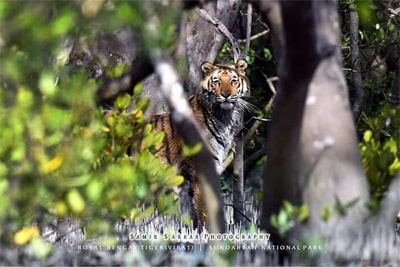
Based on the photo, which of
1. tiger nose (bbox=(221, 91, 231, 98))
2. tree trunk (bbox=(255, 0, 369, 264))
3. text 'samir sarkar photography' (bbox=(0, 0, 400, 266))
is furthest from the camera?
tiger nose (bbox=(221, 91, 231, 98))

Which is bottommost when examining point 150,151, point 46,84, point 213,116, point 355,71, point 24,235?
point 24,235

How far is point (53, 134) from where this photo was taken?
3725mm

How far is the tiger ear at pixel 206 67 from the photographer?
26.8 ft

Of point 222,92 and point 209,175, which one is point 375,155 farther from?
point 222,92

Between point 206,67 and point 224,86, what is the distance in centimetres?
35

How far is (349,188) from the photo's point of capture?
416 centimetres

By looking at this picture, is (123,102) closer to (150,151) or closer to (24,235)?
(150,151)

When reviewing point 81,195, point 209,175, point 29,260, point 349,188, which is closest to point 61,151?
point 81,195

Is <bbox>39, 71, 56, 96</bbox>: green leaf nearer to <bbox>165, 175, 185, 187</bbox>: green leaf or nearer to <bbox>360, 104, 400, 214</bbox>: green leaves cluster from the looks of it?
<bbox>165, 175, 185, 187</bbox>: green leaf

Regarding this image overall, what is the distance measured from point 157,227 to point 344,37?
3.56 meters

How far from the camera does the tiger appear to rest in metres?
8.17

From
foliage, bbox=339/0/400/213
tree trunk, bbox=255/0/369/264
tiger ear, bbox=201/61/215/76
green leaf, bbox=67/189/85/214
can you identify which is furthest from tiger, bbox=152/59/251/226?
green leaf, bbox=67/189/85/214

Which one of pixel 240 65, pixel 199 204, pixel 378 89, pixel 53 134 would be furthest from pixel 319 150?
pixel 378 89

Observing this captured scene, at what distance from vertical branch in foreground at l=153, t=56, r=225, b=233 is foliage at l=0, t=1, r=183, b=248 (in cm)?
24
